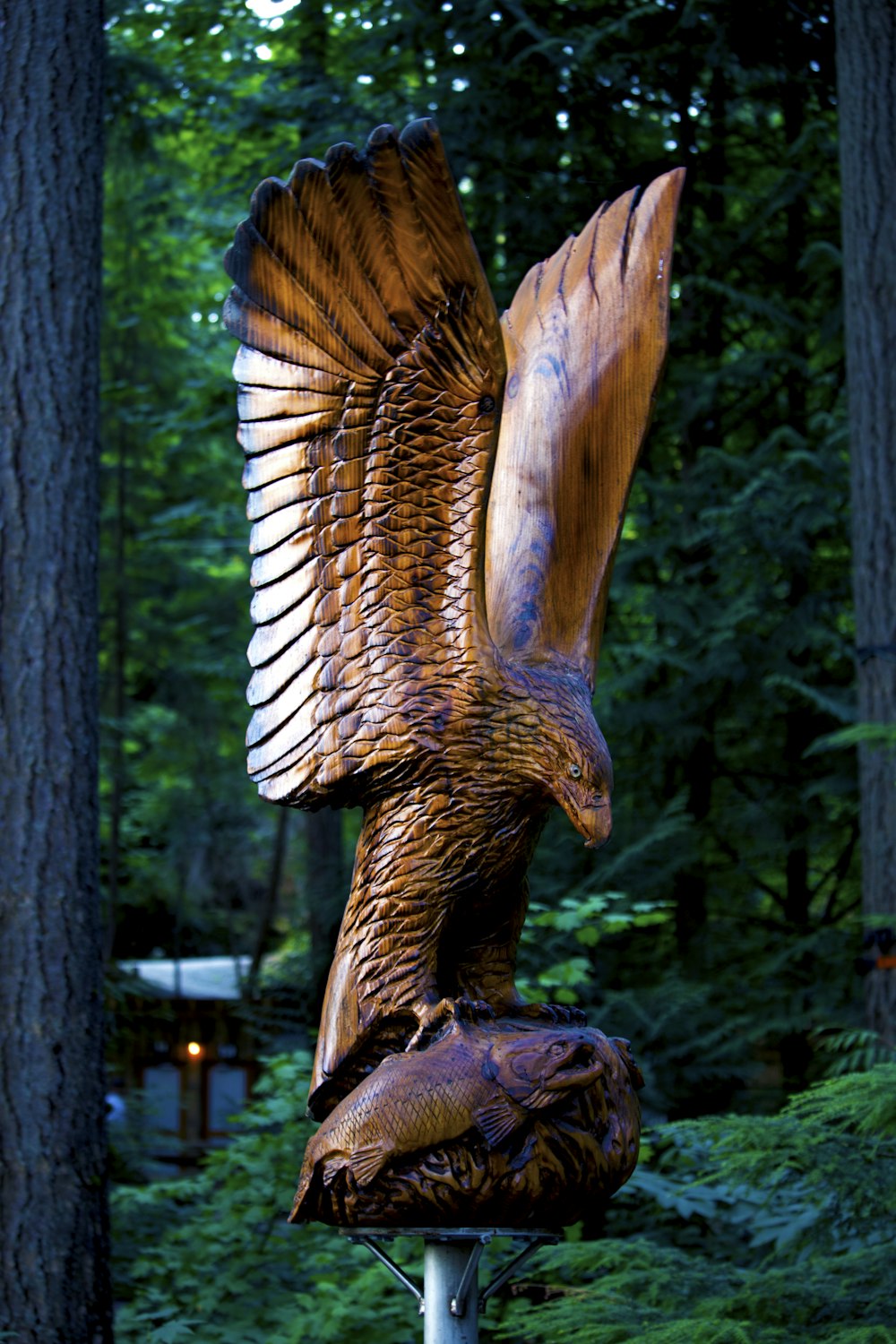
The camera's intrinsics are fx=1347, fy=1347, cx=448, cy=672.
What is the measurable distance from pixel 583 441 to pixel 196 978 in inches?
442

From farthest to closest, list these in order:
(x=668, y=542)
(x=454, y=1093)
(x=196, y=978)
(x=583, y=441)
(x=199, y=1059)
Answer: (x=196, y=978)
(x=199, y=1059)
(x=668, y=542)
(x=583, y=441)
(x=454, y=1093)

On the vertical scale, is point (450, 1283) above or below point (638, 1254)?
above

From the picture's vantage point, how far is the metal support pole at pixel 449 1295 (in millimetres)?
2225

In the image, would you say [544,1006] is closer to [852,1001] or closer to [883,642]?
[883,642]

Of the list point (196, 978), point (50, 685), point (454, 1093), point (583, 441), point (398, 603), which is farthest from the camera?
point (196, 978)

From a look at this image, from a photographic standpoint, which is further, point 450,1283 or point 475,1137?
point 450,1283

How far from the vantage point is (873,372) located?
17.5 feet

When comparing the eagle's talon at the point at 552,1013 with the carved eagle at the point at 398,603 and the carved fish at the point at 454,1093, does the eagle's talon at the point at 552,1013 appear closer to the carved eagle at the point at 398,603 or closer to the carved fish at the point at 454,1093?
the carved eagle at the point at 398,603

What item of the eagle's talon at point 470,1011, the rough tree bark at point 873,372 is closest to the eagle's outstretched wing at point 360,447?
the eagle's talon at point 470,1011

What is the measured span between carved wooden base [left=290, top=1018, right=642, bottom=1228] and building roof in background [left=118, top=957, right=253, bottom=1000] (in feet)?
32.5

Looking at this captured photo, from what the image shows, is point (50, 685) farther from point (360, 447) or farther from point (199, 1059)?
point (199, 1059)

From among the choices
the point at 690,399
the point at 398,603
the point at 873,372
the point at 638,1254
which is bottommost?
the point at 638,1254

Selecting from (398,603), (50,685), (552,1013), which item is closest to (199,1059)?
(50,685)

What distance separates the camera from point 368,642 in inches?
91.6
